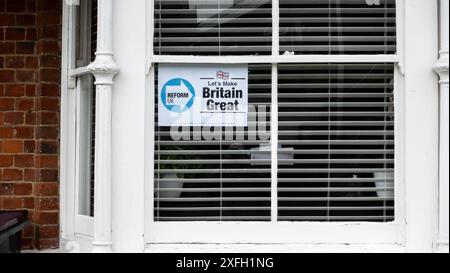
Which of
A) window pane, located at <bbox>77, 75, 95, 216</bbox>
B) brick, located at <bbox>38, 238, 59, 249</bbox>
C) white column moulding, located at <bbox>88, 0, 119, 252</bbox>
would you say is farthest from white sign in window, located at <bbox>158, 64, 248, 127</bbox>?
brick, located at <bbox>38, 238, 59, 249</bbox>

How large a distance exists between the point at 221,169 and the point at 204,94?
0.54m

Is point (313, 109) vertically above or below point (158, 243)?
above

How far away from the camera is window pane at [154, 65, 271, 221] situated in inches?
191

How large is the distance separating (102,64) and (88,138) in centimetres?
73

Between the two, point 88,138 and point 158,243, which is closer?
point 158,243

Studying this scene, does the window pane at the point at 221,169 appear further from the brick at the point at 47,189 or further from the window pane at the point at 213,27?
the brick at the point at 47,189

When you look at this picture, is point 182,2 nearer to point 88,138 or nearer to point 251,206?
point 88,138

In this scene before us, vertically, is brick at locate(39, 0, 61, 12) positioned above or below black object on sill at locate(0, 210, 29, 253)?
above

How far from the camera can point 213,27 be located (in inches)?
195

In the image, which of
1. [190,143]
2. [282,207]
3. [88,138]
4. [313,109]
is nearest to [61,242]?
[88,138]

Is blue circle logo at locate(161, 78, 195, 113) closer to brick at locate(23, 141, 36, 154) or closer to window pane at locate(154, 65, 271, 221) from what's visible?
window pane at locate(154, 65, 271, 221)

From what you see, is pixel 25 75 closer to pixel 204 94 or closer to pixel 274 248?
pixel 204 94

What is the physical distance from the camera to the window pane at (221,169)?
15.9 ft

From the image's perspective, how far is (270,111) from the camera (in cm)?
488
